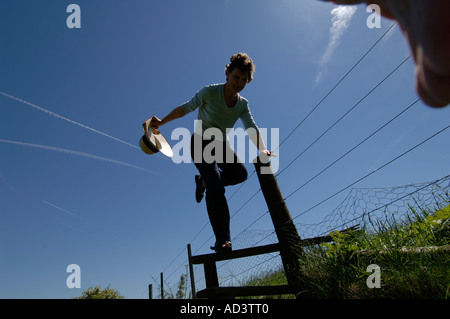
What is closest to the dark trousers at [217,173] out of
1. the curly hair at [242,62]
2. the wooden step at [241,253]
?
the wooden step at [241,253]

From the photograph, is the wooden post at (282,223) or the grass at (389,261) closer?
the grass at (389,261)

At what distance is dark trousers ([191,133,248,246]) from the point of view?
278 centimetres

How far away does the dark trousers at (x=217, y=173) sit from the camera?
2.78 m

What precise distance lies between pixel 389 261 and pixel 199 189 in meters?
2.15

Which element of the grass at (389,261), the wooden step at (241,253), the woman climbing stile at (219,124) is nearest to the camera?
the grass at (389,261)

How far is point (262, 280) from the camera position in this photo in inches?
111

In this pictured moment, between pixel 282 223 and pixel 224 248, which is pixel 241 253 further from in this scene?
pixel 282 223

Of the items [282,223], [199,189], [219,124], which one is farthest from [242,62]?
[282,223]

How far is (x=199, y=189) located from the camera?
336 cm

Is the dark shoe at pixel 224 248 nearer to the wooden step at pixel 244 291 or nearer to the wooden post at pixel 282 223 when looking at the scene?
the wooden step at pixel 244 291

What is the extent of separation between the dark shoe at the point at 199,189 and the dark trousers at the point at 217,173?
33 cm

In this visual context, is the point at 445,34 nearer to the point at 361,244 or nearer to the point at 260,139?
the point at 361,244
